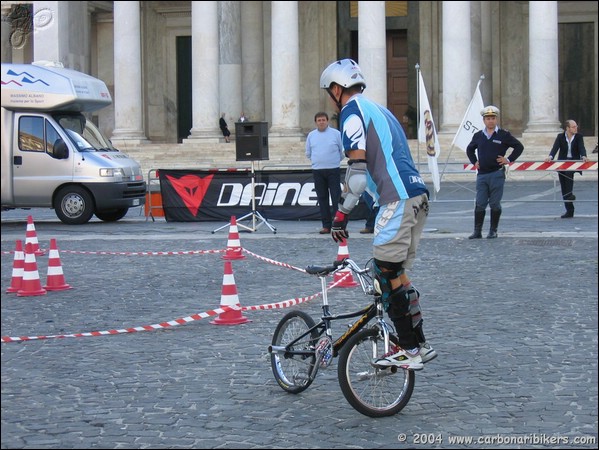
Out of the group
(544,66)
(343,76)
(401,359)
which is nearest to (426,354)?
(401,359)

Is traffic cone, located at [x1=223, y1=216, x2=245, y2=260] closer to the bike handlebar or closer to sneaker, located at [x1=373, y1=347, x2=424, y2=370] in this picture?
the bike handlebar

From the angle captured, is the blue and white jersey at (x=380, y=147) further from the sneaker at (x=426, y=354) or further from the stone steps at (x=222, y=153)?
the stone steps at (x=222, y=153)

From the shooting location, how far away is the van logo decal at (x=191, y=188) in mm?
21172

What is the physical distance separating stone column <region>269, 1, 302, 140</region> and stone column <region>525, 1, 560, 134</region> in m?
7.62

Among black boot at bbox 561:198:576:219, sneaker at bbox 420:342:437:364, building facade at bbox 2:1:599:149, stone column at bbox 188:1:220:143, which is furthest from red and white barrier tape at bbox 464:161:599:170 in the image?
stone column at bbox 188:1:220:143

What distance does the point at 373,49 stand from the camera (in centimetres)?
3609

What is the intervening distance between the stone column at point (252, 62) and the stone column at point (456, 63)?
312 inches

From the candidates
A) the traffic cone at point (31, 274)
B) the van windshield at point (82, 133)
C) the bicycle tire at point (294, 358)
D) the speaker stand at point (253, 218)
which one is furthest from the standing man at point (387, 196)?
the van windshield at point (82, 133)

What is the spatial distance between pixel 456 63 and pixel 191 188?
55.0 ft

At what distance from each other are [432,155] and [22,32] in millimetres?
14017

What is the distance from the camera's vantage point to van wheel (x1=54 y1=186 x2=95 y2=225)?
814 inches

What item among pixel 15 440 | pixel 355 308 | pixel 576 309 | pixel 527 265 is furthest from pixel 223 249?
pixel 15 440

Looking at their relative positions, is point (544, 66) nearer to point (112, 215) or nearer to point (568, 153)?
point (568, 153)

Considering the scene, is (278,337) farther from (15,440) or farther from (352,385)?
(15,440)
